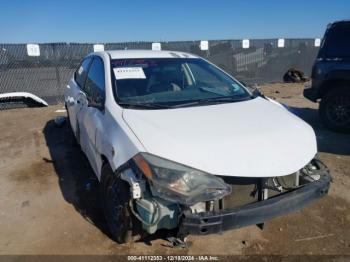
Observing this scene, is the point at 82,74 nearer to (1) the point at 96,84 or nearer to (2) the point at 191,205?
(1) the point at 96,84

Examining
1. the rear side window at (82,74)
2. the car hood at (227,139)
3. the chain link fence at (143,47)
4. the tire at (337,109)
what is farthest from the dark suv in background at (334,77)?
the chain link fence at (143,47)

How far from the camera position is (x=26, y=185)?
451cm

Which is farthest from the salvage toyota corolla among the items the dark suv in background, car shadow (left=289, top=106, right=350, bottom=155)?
the dark suv in background

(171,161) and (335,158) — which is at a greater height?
(171,161)

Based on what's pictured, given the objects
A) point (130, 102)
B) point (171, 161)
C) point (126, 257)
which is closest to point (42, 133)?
point (130, 102)

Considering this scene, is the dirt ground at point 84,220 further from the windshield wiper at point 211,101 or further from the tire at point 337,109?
the windshield wiper at point 211,101

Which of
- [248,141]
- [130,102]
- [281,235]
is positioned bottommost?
[281,235]

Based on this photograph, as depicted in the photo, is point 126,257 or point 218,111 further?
point 218,111

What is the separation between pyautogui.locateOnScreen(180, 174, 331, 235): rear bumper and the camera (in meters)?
2.43

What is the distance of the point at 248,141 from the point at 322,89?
4748mm

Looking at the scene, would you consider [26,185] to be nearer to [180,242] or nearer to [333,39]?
[180,242]

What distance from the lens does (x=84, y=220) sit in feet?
11.8

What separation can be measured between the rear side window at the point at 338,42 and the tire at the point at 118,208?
5125mm

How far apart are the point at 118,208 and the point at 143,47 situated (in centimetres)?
990
